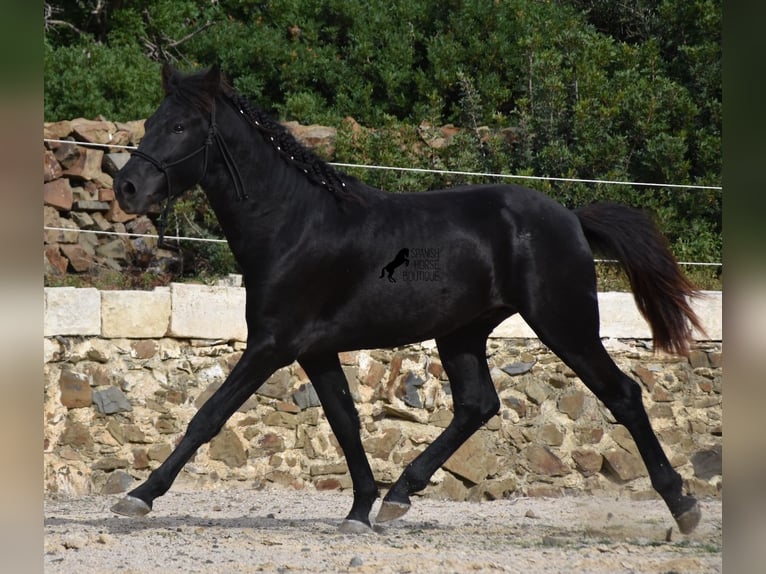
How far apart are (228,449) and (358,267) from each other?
2.27m

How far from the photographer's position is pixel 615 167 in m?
8.47

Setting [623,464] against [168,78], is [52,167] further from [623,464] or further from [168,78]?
[623,464]

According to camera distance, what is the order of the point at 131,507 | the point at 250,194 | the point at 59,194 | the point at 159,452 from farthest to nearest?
the point at 59,194
the point at 159,452
the point at 250,194
the point at 131,507

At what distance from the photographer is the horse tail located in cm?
494

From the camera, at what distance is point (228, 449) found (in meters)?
6.38

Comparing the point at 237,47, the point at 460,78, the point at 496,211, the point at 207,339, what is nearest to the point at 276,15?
the point at 237,47

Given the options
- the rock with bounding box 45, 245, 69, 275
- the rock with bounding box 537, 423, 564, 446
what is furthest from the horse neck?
the rock with bounding box 45, 245, 69, 275

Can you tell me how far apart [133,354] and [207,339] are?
0.45 metres


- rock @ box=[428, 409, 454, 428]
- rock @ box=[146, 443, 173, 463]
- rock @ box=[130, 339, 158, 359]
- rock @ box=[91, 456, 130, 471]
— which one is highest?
rock @ box=[130, 339, 158, 359]

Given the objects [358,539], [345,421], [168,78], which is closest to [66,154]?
[168,78]

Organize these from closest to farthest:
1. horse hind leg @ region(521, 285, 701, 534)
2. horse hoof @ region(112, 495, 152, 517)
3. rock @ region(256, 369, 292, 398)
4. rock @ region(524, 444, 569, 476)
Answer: horse hoof @ region(112, 495, 152, 517), horse hind leg @ region(521, 285, 701, 534), rock @ region(256, 369, 292, 398), rock @ region(524, 444, 569, 476)

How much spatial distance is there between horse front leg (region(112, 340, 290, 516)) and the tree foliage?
11.9ft

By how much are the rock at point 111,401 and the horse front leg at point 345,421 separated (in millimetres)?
1959

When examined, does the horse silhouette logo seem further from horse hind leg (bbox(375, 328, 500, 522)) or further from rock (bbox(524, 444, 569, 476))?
rock (bbox(524, 444, 569, 476))
